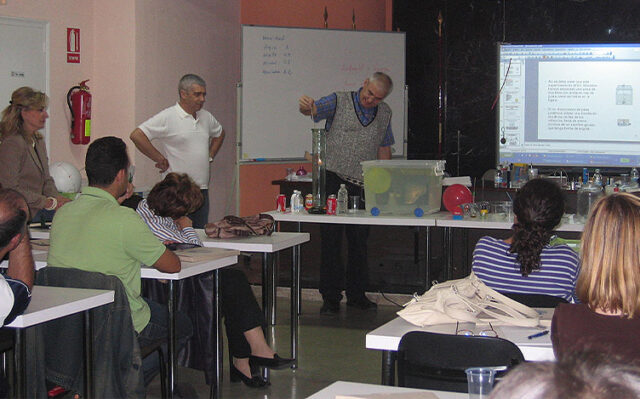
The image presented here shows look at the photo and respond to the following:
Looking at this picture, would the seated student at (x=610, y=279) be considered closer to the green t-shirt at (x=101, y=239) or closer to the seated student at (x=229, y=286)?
the green t-shirt at (x=101, y=239)

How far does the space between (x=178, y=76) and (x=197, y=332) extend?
4.14 m

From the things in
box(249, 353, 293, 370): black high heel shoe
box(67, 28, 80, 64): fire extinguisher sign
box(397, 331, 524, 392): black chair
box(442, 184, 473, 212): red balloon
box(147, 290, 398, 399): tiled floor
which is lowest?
box(147, 290, 398, 399): tiled floor

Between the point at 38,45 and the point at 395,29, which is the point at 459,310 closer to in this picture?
the point at 38,45

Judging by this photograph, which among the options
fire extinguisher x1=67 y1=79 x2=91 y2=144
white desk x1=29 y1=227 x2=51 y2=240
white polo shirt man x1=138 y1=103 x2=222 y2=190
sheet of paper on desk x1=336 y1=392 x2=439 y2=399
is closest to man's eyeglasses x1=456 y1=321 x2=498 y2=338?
sheet of paper on desk x1=336 y1=392 x2=439 y2=399

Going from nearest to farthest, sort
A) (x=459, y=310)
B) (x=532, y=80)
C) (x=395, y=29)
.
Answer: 1. (x=459, y=310)
2. (x=532, y=80)
3. (x=395, y=29)

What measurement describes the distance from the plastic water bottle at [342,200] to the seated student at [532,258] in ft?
7.81

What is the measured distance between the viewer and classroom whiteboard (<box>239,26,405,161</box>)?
7250 millimetres

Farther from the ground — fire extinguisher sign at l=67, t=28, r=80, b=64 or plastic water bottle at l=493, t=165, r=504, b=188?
fire extinguisher sign at l=67, t=28, r=80, b=64

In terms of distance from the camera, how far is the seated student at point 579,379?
2.34 feet

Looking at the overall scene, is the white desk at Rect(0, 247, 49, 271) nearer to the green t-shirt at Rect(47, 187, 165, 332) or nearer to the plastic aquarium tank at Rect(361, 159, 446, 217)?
the green t-shirt at Rect(47, 187, 165, 332)

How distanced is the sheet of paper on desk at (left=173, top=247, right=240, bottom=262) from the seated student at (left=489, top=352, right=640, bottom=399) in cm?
292

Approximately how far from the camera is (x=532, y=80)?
6781 millimetres

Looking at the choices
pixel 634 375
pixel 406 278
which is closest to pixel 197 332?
pixel 406 278

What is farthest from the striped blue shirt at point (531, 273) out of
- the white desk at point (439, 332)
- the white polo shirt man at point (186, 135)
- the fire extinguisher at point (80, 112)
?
the fire extinguisher at point (80, 112)
